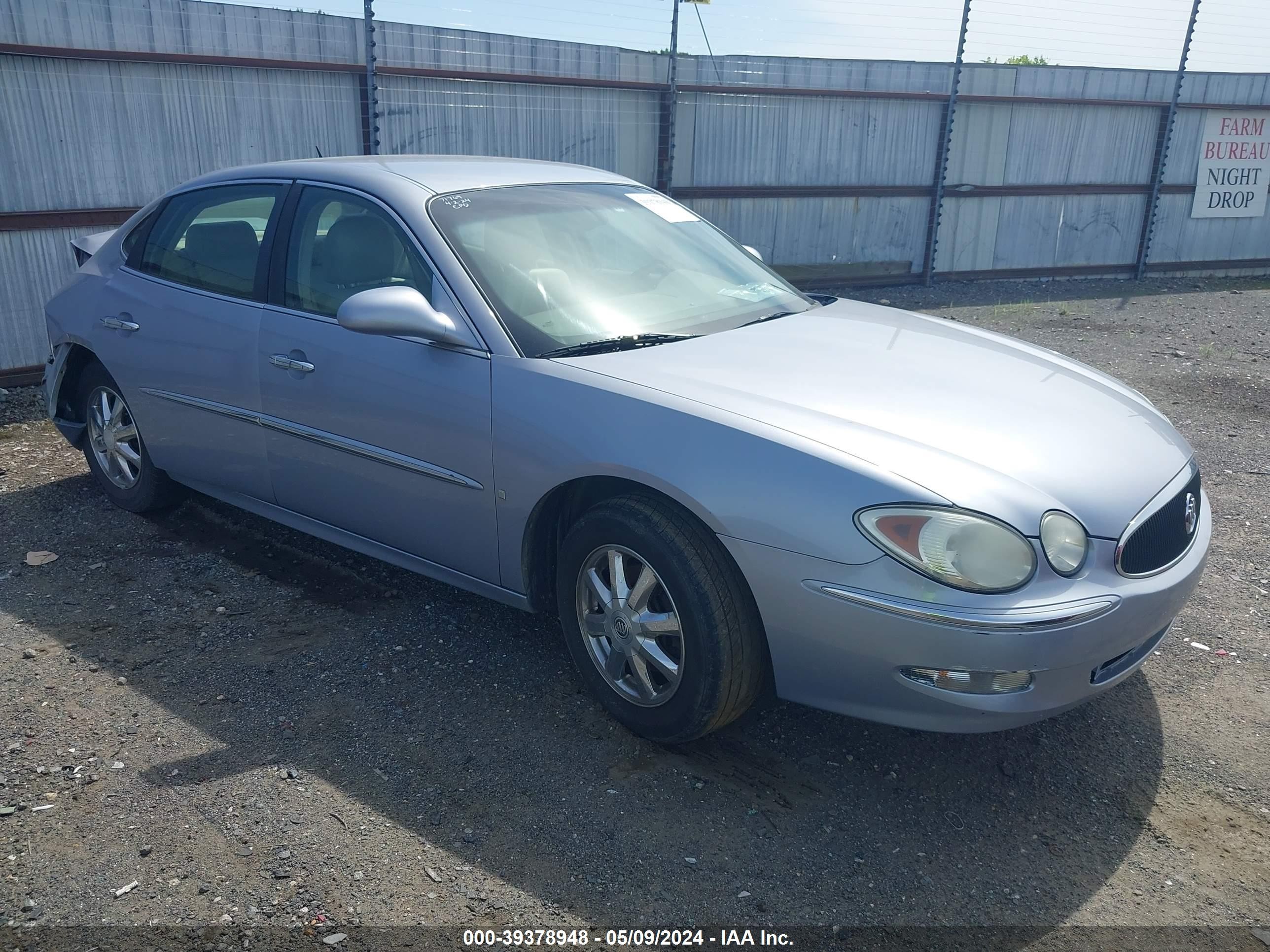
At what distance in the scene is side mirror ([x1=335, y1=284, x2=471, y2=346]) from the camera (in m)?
3.34

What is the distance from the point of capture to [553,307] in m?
3.57

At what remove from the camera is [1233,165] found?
47.3 feet

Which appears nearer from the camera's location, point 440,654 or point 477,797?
point 477,797

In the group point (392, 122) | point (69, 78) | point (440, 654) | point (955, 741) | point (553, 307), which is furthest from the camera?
point (392, 122)

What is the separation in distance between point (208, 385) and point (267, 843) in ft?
7.07

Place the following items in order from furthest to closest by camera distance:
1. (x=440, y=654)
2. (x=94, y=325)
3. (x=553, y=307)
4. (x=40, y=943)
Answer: (x=94, y=325), (x=440, y=654), (x=553, y=307), (x=40, y=943)

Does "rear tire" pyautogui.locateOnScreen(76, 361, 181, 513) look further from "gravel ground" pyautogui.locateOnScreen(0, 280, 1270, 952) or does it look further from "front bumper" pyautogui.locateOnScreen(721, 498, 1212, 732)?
"front bumper" pyautogui.locateOnScreen(721, 498, 1212, 732)

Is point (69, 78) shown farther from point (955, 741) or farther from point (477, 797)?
point (955, 741)

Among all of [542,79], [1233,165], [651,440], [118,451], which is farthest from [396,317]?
[1233,165]

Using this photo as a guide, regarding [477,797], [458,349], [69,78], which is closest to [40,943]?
[477,797]

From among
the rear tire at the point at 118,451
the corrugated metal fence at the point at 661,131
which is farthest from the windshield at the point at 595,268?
the corrugated metal fence at the point at 661,131

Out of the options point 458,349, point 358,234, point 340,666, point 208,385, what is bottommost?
point 340,666

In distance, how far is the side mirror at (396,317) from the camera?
3342 millimetres

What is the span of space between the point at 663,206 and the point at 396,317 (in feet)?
5.20
